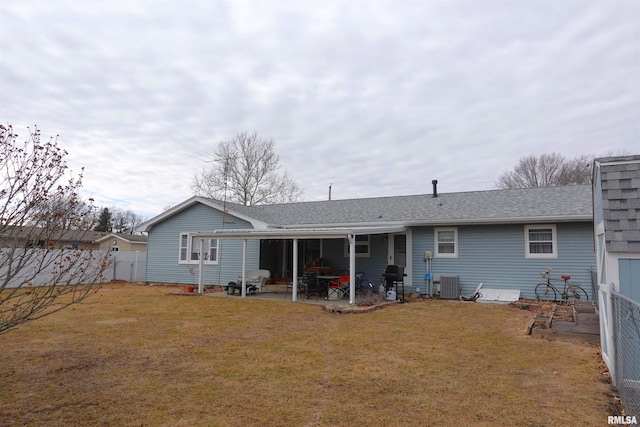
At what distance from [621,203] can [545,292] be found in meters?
8.55

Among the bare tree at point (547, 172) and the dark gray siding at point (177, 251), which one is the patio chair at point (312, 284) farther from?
the bare tree at point (547, 172)

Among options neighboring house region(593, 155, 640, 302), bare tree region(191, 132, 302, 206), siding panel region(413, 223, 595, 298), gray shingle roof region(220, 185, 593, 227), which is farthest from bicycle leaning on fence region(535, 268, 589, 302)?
bare tree region(191, 132, 302, 206)

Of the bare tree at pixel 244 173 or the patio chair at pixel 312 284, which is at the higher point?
the bare tree at pixel 244 173

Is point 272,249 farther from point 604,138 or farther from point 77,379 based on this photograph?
point 604,138

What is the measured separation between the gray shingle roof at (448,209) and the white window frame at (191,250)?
1835mm

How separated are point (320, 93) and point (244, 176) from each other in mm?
18414

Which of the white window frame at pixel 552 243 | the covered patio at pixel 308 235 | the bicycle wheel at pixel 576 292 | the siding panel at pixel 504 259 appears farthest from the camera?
the white window frame at pixel 552 243

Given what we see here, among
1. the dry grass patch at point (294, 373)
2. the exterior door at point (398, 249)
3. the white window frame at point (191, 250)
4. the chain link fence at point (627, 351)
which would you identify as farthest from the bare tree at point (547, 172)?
the chain link fence at point (627, 351)

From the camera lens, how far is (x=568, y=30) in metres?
8.39

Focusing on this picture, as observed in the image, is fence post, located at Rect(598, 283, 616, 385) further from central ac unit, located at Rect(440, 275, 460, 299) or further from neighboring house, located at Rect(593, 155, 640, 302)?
central ac unit, located at Rect(440, 275, 460, 299)

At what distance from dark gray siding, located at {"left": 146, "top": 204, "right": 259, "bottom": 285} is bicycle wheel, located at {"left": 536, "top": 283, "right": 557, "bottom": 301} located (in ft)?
32.5

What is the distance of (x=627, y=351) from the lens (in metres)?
4.16

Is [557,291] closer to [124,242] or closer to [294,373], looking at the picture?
[294,373]

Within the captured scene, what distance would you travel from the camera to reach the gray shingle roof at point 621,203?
14.8ft
